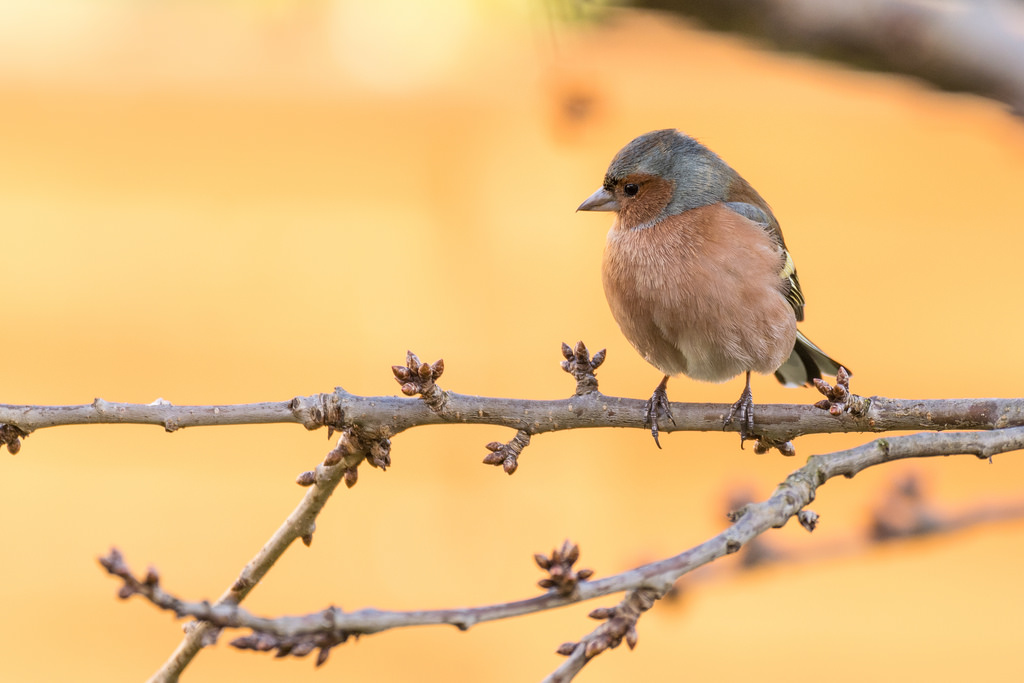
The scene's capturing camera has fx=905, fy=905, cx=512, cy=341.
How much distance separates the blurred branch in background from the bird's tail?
209 centimetres

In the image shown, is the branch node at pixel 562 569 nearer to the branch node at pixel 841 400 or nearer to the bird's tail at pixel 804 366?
the branch node at pixel 841 400

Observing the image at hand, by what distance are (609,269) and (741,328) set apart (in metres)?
0.53

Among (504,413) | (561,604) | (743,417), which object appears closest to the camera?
(561,604)

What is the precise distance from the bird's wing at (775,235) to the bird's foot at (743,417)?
0.91 meters

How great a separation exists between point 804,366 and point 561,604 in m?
2.71

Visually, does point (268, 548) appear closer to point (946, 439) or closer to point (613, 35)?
point (613, 35)

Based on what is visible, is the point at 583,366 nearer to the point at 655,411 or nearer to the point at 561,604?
the point at 655,411

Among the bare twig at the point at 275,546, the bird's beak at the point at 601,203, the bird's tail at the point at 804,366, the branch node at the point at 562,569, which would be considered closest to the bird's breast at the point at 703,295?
the bird's beak at the point at 601,203

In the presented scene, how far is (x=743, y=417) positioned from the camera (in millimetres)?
2492

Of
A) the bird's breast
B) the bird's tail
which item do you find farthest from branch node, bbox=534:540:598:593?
the bird's tail

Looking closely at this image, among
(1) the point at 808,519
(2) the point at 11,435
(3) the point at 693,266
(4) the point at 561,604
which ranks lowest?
(4) the point at 561,604

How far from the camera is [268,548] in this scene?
205 cm

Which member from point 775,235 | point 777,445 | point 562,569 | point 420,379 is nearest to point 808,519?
point 777,445

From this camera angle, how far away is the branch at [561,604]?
4.32 feet
